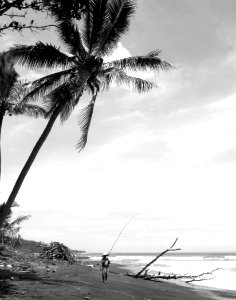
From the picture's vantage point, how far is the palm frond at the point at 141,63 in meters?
15.5

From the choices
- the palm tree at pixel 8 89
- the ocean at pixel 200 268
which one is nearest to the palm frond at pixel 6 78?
the palm tree at pixel 8 89

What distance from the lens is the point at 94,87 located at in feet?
52.5

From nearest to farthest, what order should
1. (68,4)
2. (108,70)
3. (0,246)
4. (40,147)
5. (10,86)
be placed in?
(68,4)
(40,147)
(108,70)
(10,86)
(0,246)

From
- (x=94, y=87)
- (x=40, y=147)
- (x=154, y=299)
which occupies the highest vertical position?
(x=94, y=87)

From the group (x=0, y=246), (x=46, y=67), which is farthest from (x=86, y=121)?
(x=0, y=246)

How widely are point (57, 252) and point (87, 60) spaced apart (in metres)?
12.8

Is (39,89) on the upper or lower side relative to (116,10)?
lower

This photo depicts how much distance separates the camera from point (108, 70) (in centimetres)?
1546

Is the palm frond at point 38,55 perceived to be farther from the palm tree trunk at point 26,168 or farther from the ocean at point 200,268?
the ocean at point 200,268

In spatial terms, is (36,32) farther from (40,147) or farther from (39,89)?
(39,89)

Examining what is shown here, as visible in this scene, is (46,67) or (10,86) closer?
(46,67)

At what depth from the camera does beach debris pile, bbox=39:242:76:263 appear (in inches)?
863

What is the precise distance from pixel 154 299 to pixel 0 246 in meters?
10.5

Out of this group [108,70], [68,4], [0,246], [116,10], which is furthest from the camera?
[0,246]
